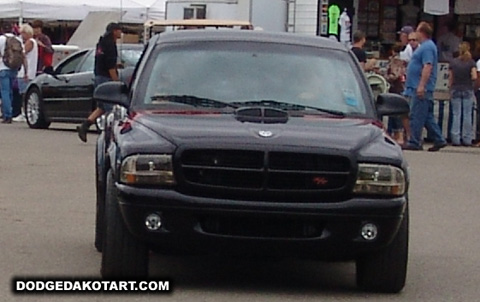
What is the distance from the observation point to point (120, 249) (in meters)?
7.71

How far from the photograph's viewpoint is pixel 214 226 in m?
7.55

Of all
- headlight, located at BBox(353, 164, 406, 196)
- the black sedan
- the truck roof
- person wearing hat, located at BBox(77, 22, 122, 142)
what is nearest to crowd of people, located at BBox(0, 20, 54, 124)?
the black sedan

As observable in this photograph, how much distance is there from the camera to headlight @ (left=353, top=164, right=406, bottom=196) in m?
7.60

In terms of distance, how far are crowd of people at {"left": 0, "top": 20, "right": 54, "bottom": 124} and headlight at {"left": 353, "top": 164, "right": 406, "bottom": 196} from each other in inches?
650

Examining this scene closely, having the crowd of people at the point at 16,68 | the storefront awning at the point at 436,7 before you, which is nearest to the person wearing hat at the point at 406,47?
the storefront awning at the point at 436,7

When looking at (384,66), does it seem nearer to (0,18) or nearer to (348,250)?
(0,18)

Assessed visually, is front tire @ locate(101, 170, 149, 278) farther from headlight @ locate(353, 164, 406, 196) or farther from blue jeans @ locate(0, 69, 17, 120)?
blue jeans @ locate(0, 69, 17, 120)

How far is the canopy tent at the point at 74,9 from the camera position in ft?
104

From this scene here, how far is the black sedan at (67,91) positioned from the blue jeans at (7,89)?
102cm

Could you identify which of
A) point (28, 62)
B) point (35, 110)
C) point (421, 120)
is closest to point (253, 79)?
point (421, 120)

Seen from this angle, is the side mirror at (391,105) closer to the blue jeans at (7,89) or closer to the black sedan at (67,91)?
the black sedan at (67,91)

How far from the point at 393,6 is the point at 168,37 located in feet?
59.4

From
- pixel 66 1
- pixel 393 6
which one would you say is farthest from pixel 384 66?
pixel 66 1

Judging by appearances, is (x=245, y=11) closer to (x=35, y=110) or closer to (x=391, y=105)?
(x=35, y=110)
